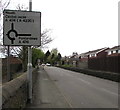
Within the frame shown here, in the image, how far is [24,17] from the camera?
31.7ft

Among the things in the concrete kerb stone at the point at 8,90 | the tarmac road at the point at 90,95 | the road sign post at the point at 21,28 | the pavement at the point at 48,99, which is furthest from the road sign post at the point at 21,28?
the tarmac road at the point at 90,95

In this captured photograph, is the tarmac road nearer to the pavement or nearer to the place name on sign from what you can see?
the pavement

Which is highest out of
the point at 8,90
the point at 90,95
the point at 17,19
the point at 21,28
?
the point at 17,19

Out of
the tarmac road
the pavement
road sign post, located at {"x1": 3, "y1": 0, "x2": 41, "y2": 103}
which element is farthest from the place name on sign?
the tarmac road

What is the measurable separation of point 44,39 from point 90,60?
18.3 m

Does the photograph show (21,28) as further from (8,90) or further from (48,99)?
(48,99)

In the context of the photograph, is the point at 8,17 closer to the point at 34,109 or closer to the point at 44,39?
the point at 34,109

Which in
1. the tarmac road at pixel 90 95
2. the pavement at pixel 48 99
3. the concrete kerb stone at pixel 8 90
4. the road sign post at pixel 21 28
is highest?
the road sign post at pixel 21 28

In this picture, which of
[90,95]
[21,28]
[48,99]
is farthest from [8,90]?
[90,95]

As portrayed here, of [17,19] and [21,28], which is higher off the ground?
[17,19]

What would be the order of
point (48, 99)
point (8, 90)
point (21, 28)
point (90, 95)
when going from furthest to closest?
point (90, 95) < point (48, 99) < point (21, 28) < point (8, 90)

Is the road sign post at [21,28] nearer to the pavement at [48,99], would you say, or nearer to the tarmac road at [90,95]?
the pavement at [48,99]

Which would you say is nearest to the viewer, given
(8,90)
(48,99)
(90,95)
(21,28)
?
(8,90)

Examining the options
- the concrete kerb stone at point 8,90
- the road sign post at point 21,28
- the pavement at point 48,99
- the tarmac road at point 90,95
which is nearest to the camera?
the concrete kerb stone at point 8,90
